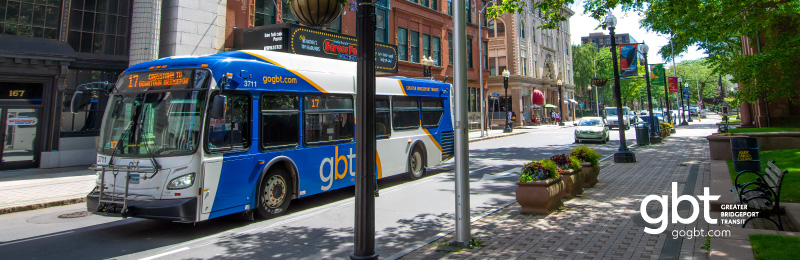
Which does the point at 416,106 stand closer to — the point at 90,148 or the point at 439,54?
the point at 90,148

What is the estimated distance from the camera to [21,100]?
45.7 feet

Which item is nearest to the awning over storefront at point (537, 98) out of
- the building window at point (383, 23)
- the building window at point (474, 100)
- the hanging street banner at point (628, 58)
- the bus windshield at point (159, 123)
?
the building window at point (474, 100)

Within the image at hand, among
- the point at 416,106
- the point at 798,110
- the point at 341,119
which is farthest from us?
the point at 798,110

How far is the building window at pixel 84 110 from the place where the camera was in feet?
48.8

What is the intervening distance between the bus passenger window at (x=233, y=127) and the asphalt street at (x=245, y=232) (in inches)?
54.9

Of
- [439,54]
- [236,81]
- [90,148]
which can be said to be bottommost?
[90,148]

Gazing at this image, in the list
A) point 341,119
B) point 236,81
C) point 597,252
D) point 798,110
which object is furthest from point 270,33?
point 798,110

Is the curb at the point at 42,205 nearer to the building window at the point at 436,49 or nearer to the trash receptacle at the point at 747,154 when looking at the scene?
the trash receptacle at the point at 747,154

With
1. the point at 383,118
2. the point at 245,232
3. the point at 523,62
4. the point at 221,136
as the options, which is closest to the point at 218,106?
the point at 221,136

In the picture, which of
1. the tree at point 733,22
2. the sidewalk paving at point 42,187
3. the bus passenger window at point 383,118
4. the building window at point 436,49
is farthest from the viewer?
the building window at point 436,49

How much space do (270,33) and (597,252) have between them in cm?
1564

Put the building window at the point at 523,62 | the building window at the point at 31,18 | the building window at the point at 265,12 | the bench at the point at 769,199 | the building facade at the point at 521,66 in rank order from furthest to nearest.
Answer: the building window at the point at 523,62 < the building facade at the point at 521,66 < the building window at the point at 265,12 < the building window at the point at 31,18 < the bench at the point at 769,199

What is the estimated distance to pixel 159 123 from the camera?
6801 millimetres

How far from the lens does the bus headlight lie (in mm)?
6516
